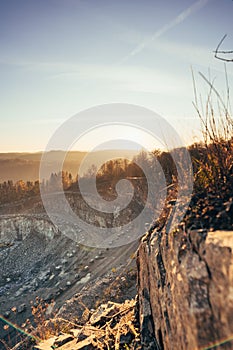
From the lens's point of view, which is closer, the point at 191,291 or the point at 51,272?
the point at 191,291

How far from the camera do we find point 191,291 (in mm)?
2010

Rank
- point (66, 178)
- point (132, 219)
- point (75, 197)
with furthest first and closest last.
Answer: point (66, 178) → point (75, 197) → point (132, 219)

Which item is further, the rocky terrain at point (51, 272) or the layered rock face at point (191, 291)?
the rocky terrain at point (51, 272)

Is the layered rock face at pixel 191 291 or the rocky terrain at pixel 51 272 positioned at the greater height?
the layered rock face at pixel 191 291

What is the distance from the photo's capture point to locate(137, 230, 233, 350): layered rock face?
1.73 metres

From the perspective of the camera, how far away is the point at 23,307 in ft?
42.9

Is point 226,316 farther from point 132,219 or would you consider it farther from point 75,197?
point 75,197

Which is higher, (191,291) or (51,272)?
(191,291)

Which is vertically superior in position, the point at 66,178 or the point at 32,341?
the point at 66,178

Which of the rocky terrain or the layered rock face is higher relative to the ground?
the layered rock face

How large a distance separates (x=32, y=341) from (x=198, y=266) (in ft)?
22.6

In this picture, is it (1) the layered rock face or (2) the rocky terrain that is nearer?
(1) the layered rock face

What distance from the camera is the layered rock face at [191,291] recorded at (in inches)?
68.2

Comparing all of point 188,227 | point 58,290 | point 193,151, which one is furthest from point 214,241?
point 58,290
